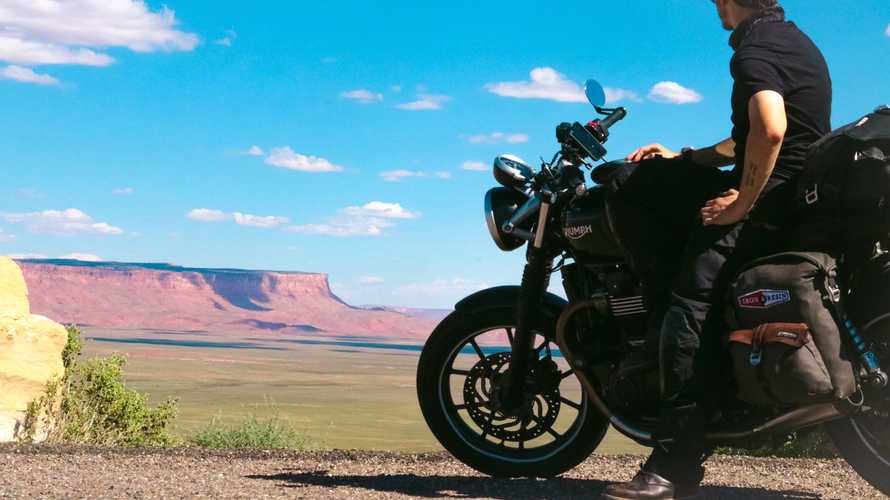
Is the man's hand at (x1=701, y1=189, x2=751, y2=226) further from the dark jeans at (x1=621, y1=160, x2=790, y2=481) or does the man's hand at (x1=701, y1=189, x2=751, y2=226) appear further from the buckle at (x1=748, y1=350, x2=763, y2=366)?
the buckle at (x1=748, y1=350, x2=763, y2=366)

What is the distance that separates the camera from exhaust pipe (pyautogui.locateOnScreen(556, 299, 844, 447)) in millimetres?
4559

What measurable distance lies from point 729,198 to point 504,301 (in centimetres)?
156

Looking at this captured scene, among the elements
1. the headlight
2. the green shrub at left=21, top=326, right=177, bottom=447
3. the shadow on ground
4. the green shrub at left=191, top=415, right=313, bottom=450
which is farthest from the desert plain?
the headlight

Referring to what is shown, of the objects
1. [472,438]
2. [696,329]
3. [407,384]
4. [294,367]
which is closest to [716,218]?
[696,329]

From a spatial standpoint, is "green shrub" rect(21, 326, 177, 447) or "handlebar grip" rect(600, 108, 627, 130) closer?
"handlebar grip" rect(600, 108, 627, 130)

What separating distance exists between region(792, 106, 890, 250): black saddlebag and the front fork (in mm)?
1391

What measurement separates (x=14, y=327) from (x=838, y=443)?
1120 cm

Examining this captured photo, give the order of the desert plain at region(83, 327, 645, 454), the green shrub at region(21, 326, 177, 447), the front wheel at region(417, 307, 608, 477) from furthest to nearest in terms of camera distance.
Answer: the desert plain at region(83, 327, 645, 454)
the green shrub at region(21, 326, 177, 447)
the front wheel at region(417, 307, 608, 477)

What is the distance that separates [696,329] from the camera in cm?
458

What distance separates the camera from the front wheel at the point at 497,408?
5555 mm

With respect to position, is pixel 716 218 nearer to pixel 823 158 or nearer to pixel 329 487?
pixel 823 158

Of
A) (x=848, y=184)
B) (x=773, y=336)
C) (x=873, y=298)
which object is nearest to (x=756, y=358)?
(x=773, y=336)

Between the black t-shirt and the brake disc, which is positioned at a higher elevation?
the black t-shirt

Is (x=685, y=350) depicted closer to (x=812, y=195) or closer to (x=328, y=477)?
(x=812, y=195)
